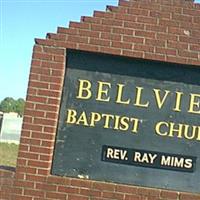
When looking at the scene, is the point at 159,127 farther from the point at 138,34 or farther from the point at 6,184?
the point at 6,184

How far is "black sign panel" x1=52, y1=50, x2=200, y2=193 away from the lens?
6.24 metres

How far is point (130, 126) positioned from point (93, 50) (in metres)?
1.01

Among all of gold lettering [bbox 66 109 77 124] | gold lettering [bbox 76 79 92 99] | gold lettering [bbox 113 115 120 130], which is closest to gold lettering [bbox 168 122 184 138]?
gold lettering [bbox 113 115 120 130]

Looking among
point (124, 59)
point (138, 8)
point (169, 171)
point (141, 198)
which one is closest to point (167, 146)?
point (169, 171)

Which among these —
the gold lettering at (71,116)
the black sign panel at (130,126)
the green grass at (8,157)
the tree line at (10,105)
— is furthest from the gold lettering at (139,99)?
the tree line at (10,105)

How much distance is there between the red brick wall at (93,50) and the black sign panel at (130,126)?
5.1 inches

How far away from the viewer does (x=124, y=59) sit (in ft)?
20.7

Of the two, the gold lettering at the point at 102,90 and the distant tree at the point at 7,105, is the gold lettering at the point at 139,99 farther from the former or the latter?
the distant tree at the point at 7,105

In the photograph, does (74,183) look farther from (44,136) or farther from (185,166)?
(185,166)

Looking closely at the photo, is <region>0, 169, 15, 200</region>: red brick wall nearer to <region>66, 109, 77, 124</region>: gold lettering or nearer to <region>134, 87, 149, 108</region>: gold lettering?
<region>66, 109, 77, 124</region>: gold lettering

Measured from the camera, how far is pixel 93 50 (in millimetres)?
6242

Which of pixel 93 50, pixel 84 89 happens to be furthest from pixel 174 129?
pixel 93 50

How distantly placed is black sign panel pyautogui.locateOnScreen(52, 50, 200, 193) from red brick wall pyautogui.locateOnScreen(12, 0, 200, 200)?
0.13 metres

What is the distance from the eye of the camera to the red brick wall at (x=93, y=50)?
612 centimetres
